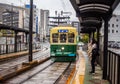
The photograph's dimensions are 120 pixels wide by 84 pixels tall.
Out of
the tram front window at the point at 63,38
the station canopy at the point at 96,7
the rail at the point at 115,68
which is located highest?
the station canopy at the point at 96,7

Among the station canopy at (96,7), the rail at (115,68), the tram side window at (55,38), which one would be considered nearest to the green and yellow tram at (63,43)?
the tram side window at (55,38)

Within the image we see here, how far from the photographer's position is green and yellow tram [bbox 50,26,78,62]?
94.2 ft

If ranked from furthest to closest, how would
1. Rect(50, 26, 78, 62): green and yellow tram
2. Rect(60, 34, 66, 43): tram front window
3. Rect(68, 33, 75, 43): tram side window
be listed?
Rect(60, 34, 66, 43): tram front window
Rect(68, 33, 75, 43): tram side window
Rect(50, 26, 78, 62): green and yellow tram

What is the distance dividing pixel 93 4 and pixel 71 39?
15.1 m

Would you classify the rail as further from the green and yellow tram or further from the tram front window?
the tram front window

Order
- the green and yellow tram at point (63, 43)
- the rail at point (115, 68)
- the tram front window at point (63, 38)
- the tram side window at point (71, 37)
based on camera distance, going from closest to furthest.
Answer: the rail at point (115, 68) < the green and yellow tram at point (63, 43) < the tram side window at point (71, 37) < the tram front window at point (63, 38)

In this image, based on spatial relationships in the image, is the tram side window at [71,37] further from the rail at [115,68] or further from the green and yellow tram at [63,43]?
the rail at [115,68]

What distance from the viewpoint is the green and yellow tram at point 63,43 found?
28703mm

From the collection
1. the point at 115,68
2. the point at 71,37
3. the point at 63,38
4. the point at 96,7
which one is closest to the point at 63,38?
the point at 63,38

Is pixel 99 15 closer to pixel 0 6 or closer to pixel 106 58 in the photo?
pixel 106 58

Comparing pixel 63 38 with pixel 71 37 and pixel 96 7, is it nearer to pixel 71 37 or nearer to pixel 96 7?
pixel 71 37

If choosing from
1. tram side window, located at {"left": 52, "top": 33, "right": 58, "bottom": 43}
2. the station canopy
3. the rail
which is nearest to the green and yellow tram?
tram side window, located at {"left": 52, "top": 33, "right": 58, "bottom": 43}

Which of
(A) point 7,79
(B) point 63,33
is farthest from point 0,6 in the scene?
(A) point 7,79

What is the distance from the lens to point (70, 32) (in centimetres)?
2902
